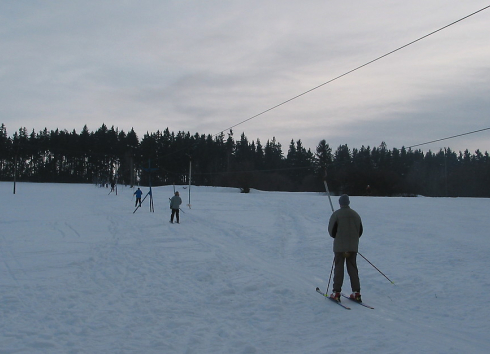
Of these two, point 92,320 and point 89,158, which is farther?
point 89,158

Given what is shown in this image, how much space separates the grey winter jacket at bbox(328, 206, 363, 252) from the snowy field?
1.11 metres

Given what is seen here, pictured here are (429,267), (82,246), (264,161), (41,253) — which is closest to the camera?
(429,267)

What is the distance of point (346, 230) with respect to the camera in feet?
25.6

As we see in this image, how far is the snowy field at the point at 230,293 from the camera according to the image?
5742 millimetres

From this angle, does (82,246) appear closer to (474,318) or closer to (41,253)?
(41,253)

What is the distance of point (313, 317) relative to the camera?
272 inches

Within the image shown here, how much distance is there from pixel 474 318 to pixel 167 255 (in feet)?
28.1

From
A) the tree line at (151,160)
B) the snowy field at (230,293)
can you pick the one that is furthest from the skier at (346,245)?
the tree line at (151,160)

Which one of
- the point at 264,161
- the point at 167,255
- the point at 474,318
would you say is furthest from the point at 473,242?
the point at 264,161

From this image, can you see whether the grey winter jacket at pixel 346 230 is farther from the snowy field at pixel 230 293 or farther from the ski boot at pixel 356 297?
the snowy field at pixel 230 293

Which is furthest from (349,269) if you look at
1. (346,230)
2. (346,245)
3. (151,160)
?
(151,160)

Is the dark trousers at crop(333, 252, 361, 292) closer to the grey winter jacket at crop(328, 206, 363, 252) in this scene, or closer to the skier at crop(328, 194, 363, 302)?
the skier at crop(328, 194, 363, 302)

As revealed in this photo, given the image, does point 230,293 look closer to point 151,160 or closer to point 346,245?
point 346,245

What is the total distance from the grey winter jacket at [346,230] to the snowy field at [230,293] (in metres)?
1.11
